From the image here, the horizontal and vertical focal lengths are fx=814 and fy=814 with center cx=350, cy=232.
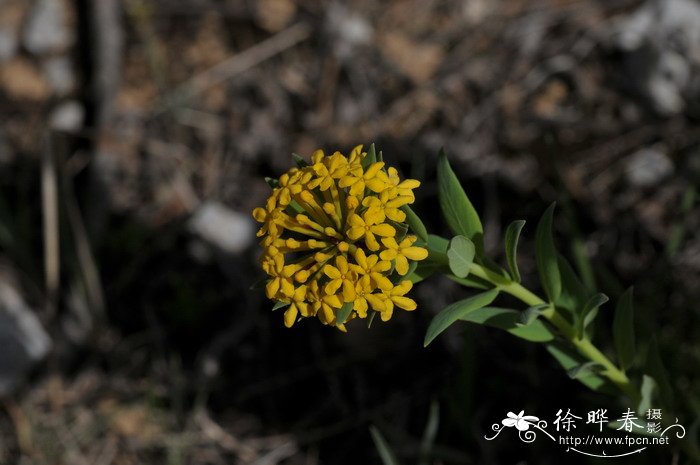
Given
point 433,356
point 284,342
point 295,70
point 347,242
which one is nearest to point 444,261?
point 347,242

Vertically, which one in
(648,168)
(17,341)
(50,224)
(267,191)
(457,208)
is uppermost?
(267,191)

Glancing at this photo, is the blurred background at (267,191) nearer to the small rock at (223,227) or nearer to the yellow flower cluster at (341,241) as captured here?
the small rock at (223,227)

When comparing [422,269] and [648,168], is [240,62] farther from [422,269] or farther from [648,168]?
[422,269]

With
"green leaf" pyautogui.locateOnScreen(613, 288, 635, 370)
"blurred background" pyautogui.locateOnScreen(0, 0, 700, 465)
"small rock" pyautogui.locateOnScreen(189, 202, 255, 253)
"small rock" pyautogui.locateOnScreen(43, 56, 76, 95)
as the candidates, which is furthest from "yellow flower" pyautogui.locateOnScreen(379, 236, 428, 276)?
"small rock" pyautogui.locateOnScreen(43, 56, 76, 95)

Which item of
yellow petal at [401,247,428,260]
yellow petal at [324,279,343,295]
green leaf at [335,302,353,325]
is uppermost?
yellow petal at [401,247,428,260]

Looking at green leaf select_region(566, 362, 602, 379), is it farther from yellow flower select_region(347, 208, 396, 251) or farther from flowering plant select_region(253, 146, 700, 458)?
yellow flower select_region(347, 208, 396, 251)

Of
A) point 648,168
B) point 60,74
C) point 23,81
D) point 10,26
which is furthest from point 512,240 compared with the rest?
point 10,26

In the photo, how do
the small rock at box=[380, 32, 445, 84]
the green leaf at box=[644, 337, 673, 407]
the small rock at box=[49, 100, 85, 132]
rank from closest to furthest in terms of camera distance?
the green leaf at box=[644, 337, 673, 407] → the small rock at box=[49, 100, 85, 132] → the small rock at box=[380, 32, 445, 84]
